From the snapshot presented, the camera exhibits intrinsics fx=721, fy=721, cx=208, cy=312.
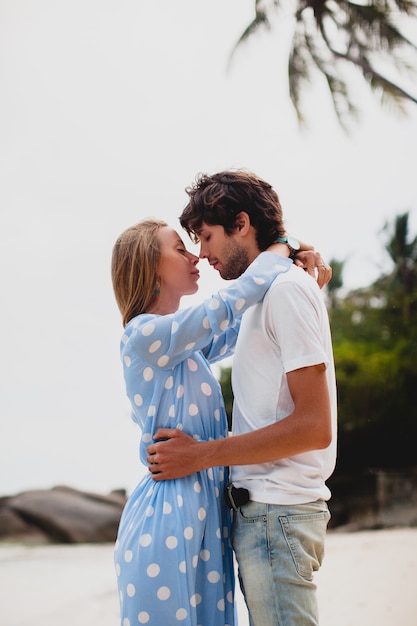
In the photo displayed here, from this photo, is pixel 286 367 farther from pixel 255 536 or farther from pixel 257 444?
pixel 255 536

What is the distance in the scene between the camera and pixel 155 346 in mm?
2055

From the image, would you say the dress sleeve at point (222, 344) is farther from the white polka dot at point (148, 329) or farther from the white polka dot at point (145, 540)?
the white polka dot at point (145, 540)

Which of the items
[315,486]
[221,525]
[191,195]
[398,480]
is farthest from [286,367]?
[398,480]

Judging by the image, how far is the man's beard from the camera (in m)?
2.32

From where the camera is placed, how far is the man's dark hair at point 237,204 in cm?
229

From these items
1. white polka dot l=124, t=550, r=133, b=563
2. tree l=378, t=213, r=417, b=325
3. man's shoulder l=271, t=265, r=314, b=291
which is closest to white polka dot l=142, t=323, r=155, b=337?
man's shoulder l=271, t=265, r=314, b=291

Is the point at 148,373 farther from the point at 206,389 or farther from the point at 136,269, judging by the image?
the point at 136,269

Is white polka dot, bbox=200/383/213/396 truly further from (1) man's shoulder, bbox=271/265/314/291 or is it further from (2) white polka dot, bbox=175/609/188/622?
(2) white polka dot, bbox=175/609/188/622

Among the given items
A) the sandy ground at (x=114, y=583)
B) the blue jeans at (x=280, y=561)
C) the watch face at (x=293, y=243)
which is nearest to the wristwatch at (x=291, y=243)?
the watch face at (x=293, y=243)

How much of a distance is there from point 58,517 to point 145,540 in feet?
39.0

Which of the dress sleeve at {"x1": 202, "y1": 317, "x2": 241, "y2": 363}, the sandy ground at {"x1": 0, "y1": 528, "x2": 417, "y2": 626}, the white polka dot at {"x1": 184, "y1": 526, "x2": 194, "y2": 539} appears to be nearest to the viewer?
the white polka dot at {"x1": 184, "y1": 526, "x2": 194, "y2": 539}

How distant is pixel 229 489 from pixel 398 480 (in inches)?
487

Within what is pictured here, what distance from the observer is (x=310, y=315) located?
6.49ft

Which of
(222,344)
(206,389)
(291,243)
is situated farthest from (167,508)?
(291,243)
